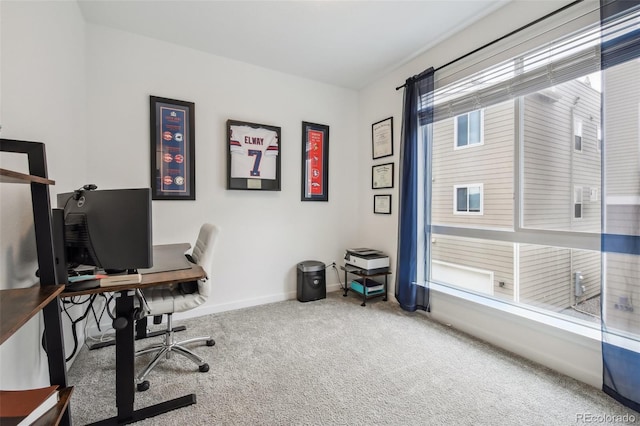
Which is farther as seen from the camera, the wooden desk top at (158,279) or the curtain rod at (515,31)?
the curtain rod at (515,31)

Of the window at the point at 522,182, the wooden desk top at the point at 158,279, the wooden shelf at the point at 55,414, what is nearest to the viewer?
the wooden shelf at the point at 55,414

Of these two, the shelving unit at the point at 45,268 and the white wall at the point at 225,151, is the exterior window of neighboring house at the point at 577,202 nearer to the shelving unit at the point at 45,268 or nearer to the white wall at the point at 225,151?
the white wall at the point at 225,151

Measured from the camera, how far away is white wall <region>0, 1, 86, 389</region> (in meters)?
1.15

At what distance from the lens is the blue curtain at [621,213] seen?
1.46 meters

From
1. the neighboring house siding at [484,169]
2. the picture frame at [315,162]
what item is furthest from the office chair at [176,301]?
the neighboring house siding at [484,169]

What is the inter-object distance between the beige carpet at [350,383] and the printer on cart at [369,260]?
766 millimetres

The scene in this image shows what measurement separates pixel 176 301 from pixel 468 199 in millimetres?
2610

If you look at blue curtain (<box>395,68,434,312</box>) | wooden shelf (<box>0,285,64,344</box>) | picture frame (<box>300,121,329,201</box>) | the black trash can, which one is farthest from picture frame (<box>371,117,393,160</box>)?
wooden shelf (<box>0,285,64,344</box>)

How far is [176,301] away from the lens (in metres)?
1.80

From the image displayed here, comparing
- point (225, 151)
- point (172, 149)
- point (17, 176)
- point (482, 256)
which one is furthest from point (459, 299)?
point (172, 149)

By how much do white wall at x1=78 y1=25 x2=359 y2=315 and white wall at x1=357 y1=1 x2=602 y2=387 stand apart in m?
0.36

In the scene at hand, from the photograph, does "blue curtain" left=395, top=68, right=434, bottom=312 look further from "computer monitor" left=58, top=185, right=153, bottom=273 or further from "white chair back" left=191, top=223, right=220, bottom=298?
"computer monitor" left=58, top=185, right=153, bottom=273

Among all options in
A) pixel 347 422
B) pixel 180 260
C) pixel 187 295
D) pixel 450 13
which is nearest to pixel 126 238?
pixel 180 260

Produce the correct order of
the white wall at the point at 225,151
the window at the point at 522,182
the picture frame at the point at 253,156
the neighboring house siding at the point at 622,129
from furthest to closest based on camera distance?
the picture frame at the point at 253,156 < the white wall at the point at 225,151 < the window at the point at 522,182 < the neighboring house siding at the point at 622,129
